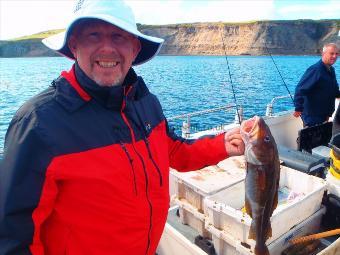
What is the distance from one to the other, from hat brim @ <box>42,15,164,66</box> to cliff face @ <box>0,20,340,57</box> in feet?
413

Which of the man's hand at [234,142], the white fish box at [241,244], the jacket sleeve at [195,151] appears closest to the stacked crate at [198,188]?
the white fish box at [241,244]

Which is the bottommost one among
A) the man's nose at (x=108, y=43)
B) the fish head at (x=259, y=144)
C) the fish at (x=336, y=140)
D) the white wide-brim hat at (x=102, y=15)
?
the fish at (x=336, y=140)

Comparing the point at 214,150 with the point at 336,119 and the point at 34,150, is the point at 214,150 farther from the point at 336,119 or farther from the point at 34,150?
the point at 336,119

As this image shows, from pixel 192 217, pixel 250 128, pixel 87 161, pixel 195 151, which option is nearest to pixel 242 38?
pixel 192 217

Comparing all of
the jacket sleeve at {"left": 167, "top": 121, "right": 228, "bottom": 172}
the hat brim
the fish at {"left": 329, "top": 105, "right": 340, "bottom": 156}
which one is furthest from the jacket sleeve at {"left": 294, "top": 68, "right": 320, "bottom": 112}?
the hat brim

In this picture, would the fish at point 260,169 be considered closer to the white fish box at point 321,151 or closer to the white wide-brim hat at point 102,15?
the white wide-brim hat at point 102,15

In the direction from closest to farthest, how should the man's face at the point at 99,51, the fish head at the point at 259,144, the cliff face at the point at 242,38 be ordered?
the man's face at the point at 99,51 → the fish head at the point at 259,144 → the cliff face at the point at 242,38

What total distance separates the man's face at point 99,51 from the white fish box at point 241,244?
221 centimetres

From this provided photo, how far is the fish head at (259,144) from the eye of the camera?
2.36m

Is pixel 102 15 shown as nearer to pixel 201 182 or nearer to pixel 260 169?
pixel 260 169

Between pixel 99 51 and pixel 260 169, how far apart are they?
1473 mm

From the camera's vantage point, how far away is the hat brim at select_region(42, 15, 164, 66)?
198 centimetres

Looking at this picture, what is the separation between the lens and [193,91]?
36469 mm

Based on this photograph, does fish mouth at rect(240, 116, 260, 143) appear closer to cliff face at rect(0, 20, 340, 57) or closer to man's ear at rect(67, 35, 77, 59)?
man's ear at rect(67, 35, 77, 59)
